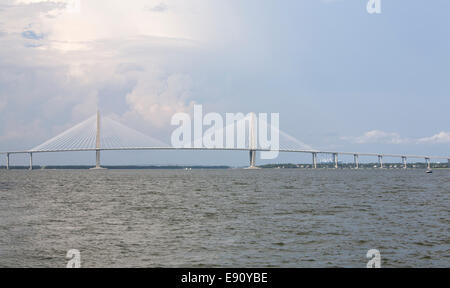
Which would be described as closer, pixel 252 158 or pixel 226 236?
pixel 226 236

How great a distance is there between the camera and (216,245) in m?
14.4

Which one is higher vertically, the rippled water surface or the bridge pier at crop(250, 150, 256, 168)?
the bridge pier at crop(250, 150, 256, 168)

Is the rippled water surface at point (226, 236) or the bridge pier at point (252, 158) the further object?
the bridge pier at point (252, 158)

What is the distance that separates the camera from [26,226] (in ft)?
60.8

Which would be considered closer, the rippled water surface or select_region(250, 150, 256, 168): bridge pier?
the rippled water surface

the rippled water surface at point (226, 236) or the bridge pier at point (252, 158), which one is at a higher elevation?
the bridge pier at point (252, 158)

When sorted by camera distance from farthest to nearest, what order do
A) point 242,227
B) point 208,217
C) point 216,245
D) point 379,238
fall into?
point 208,217 → point 242,227 → point 379,238 → point 216,245
